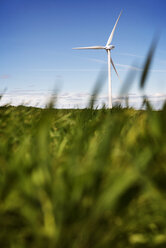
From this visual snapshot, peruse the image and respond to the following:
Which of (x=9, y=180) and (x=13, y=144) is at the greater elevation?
(x=13, y=144)

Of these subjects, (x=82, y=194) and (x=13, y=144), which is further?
(x=13, y=144)

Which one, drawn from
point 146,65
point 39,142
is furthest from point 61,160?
point 146,65

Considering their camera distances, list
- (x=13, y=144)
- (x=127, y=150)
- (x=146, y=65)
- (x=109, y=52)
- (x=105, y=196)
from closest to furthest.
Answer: (x=105, y=196), (x=146, y=65), (x=127, y=150), (x=13, y=144), (x=109, y=52)

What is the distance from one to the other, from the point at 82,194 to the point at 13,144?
111 centimetres

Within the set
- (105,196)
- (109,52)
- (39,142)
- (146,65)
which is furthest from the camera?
(109,52)

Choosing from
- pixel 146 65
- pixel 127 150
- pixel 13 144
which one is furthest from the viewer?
pixel 13 144

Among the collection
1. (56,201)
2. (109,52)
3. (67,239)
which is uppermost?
(109,52)

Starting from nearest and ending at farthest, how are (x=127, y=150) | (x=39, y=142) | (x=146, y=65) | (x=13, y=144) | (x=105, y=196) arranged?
(x=105, y=196), (x=39, y=142), (x=146, y=65), (x=127, y=150), (x=13, y=144)

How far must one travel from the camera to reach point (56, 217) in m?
0.91

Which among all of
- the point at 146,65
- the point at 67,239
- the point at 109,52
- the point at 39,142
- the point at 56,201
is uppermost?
the point at 109,52

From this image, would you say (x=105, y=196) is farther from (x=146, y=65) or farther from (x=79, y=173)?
(x=146, y=65)

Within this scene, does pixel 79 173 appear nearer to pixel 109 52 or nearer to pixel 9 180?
pixel 9 180

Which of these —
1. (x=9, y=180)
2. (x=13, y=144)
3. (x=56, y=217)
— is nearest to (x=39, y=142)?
(x=9, y=180)

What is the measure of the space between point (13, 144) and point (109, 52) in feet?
78.2
